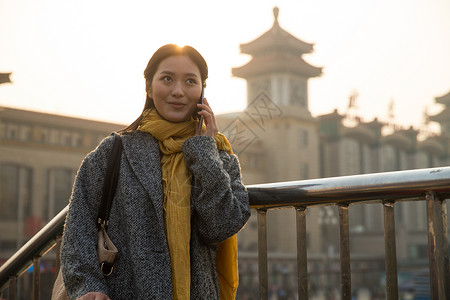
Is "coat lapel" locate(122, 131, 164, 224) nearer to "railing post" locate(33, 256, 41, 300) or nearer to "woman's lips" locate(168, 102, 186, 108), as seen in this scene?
"woman's lips" locate(168, 102, 186, 108)

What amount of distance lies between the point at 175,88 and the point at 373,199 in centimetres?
55

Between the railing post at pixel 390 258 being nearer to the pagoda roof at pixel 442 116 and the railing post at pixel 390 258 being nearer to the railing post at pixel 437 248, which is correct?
the railing post at pixel 437 248

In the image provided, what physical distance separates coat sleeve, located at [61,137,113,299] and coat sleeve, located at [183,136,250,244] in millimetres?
215

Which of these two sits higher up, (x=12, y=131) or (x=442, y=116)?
(x=442, y=116)

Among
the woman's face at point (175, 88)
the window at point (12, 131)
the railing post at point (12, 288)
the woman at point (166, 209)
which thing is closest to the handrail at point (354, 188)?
the woman at point (166, 209)

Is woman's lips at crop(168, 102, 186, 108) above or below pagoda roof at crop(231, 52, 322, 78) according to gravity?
below

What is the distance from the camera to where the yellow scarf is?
4.25 ft

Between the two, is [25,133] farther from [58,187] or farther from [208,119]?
[208,119]

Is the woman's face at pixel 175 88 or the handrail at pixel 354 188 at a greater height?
the woman's face at pixel 175 88

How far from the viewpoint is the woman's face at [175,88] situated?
146 cm

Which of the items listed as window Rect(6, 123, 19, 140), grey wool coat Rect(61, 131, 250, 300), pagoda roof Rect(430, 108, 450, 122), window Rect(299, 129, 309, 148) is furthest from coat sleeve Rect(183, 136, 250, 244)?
pagoda roof Rect(430, 108, 450, 122)

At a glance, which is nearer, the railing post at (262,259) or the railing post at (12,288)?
the railing post at (262,259)

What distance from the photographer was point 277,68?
3081 centimetres

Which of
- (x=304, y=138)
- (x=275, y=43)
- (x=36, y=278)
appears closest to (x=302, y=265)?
(x=36, y=278)
